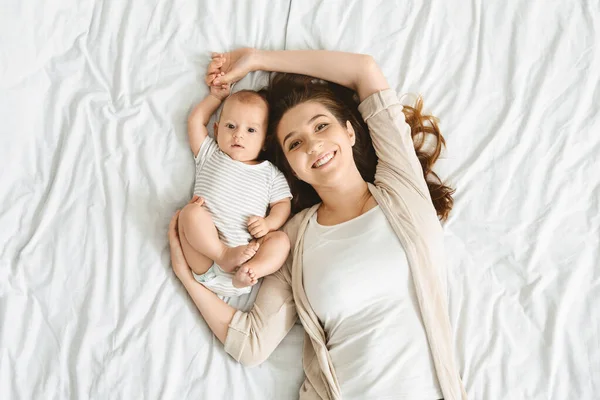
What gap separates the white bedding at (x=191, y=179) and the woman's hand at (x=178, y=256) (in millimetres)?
40

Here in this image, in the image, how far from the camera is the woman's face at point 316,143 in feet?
4.91

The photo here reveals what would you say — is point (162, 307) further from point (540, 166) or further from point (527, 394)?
point (540, 166)

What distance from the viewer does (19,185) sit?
62.9 inches

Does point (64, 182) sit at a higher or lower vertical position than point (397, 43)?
lower

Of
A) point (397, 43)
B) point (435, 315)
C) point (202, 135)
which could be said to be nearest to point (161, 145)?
point (202, 135)

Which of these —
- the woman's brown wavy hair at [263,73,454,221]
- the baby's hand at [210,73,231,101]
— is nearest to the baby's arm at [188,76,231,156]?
the baby's hand at [210,73,231,101]

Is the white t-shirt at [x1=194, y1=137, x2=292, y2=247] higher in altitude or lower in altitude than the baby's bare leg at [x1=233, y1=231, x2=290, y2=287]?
higher

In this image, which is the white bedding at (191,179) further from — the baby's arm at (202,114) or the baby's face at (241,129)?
the baby's face at (241,129)

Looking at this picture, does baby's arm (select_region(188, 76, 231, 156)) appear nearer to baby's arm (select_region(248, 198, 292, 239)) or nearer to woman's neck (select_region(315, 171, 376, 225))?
baby's arm (select_region(248, 198, 292, 239))

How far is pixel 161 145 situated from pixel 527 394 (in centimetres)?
131

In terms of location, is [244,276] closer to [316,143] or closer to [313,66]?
[316,143]

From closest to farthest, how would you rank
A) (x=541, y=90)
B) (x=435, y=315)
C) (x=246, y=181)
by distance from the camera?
(x=435, y=315)
(x=246, y=181)
(x=541, y=90)

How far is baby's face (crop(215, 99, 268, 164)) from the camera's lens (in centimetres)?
157

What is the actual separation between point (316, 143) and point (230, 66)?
437 mm
